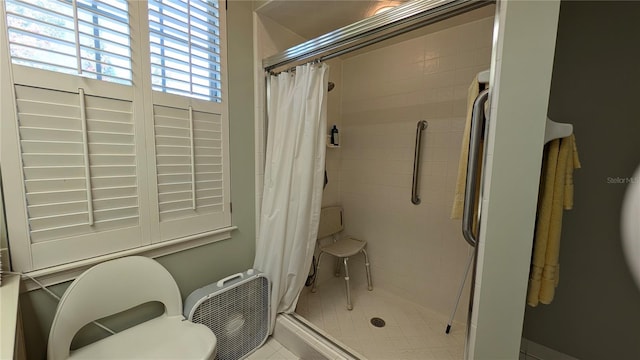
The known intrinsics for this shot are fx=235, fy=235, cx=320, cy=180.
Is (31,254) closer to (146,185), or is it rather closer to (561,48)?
(146,185)

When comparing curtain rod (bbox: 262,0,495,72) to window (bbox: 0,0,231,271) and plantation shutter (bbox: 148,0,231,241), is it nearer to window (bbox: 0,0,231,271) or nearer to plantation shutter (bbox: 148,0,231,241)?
plantation shutter (bbox: 148,0,231,241)

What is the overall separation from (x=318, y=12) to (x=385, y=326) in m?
2.30

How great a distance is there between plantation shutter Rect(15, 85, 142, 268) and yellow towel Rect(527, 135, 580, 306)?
184cm

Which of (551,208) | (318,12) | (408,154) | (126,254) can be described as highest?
(318,12)

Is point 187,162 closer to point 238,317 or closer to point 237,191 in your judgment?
point 237,191

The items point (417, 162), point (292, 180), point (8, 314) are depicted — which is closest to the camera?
point (8, 314)

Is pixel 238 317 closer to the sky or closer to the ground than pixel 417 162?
closer to the ground

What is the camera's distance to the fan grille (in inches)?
51.0

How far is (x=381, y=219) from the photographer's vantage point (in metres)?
2.23

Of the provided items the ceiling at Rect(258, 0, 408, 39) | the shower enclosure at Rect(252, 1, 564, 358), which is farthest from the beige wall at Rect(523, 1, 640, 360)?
the ceiling at Rect(258, 0, 408, 39)

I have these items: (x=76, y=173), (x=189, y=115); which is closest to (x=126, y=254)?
(x=76, y=173)

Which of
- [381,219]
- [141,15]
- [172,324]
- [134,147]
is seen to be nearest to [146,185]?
[134,147]

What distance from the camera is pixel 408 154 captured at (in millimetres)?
2039

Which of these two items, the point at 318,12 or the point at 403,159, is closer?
the point at 318,12
